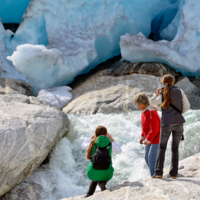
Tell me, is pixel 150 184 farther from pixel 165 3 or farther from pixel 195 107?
pixel 165 3

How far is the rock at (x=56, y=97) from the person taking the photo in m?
6.50

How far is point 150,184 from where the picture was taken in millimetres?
2105

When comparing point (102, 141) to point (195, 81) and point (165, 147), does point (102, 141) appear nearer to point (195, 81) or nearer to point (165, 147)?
point (165, 147)

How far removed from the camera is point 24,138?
328 cm

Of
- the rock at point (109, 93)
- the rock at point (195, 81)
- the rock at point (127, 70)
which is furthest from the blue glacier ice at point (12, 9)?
the rock at point (195, 81)

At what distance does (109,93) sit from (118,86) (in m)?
0.37

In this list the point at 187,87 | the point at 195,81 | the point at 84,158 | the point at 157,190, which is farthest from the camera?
the point at 195,81

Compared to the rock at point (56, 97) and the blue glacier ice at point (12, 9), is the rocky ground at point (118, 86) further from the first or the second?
the blue glacier ice at point (12, 9)

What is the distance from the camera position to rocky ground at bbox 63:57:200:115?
19.4 ft

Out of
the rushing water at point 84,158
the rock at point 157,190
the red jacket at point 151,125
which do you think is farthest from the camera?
the rushing water at point 84,158

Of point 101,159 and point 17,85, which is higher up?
point 101,159

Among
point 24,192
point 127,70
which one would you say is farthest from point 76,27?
point 24,192

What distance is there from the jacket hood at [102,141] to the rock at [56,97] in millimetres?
4360

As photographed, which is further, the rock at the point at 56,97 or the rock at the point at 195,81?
the rock at the point at 195,81
